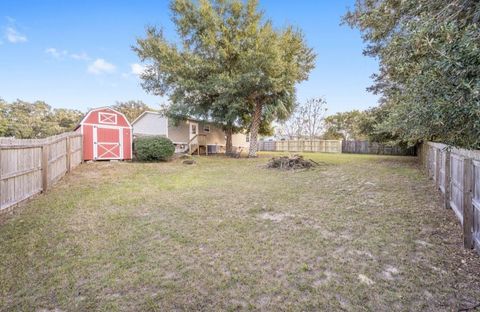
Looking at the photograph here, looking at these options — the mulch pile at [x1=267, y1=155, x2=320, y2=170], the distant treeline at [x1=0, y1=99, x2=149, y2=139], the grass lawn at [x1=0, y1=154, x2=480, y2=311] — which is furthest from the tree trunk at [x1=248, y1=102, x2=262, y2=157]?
the distant treeline at [x1=0, y1=99, x2=149, y2=139]

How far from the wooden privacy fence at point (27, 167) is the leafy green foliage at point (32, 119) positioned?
21.9 metres

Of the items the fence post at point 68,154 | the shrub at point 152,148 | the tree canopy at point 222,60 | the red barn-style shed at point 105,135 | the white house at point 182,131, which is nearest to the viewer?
the fence post at point 68,154

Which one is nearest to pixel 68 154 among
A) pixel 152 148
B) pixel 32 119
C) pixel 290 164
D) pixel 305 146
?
pixel 152 148

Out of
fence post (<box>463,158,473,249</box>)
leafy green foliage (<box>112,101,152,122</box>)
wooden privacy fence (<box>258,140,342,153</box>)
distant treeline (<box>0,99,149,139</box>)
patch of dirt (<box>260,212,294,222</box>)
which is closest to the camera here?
fence post (<box>463,158,473,249</box>)

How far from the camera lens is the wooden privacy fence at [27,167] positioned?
4414mm

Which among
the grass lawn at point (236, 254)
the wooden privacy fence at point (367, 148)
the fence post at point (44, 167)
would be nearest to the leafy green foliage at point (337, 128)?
the wooden privacy fence at point (367, 148)

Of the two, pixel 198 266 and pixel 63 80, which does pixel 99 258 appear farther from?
pixel 63 80

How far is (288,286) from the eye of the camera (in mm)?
2398

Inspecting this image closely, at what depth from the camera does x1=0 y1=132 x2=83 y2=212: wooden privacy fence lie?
4414 mm

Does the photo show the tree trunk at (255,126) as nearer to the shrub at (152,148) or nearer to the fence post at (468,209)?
the shrub at (152,148)

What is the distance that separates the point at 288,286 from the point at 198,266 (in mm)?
1041

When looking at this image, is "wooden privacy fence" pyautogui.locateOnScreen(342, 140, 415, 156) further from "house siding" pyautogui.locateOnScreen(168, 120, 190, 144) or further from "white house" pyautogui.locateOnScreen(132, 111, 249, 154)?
"house siding" pyautogui.locateOnScreen(168, 120, 190, 144)

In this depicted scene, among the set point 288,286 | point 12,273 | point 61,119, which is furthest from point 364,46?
point 61,119

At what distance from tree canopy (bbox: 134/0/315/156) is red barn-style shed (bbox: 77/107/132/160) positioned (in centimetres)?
386
